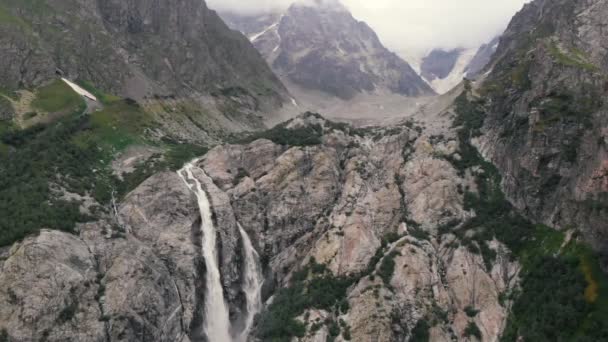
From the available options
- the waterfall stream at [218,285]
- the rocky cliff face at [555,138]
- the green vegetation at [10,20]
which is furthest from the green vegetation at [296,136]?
the green vegetation at [10,20]

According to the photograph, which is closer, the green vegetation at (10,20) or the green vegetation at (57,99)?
the green vegetation at (57,99)

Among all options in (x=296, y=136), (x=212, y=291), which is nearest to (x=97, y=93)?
(x=296, y=136)

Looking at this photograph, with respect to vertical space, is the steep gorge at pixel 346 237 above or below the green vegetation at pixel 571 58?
below

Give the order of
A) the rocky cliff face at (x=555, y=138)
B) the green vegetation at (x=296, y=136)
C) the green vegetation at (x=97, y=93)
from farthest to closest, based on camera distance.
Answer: the green vegetation at (x=97, y=93) → the green vegetation at (x=296, y=136) → the rocky cliff face at (x=555, y=138)

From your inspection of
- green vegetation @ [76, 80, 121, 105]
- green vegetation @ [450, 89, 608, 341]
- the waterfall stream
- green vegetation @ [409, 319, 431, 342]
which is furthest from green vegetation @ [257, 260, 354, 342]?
green vegetation @ [76, 80, 121, 105]

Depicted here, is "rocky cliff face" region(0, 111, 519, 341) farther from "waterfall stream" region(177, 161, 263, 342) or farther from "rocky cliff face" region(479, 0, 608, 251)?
"rocky cliff face" region(479, 0, 608, 251)

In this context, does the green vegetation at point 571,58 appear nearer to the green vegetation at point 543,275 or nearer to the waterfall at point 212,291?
the green vegetation at point 543,275

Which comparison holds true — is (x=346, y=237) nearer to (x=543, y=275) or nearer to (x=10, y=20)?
(x=543, y=275)
